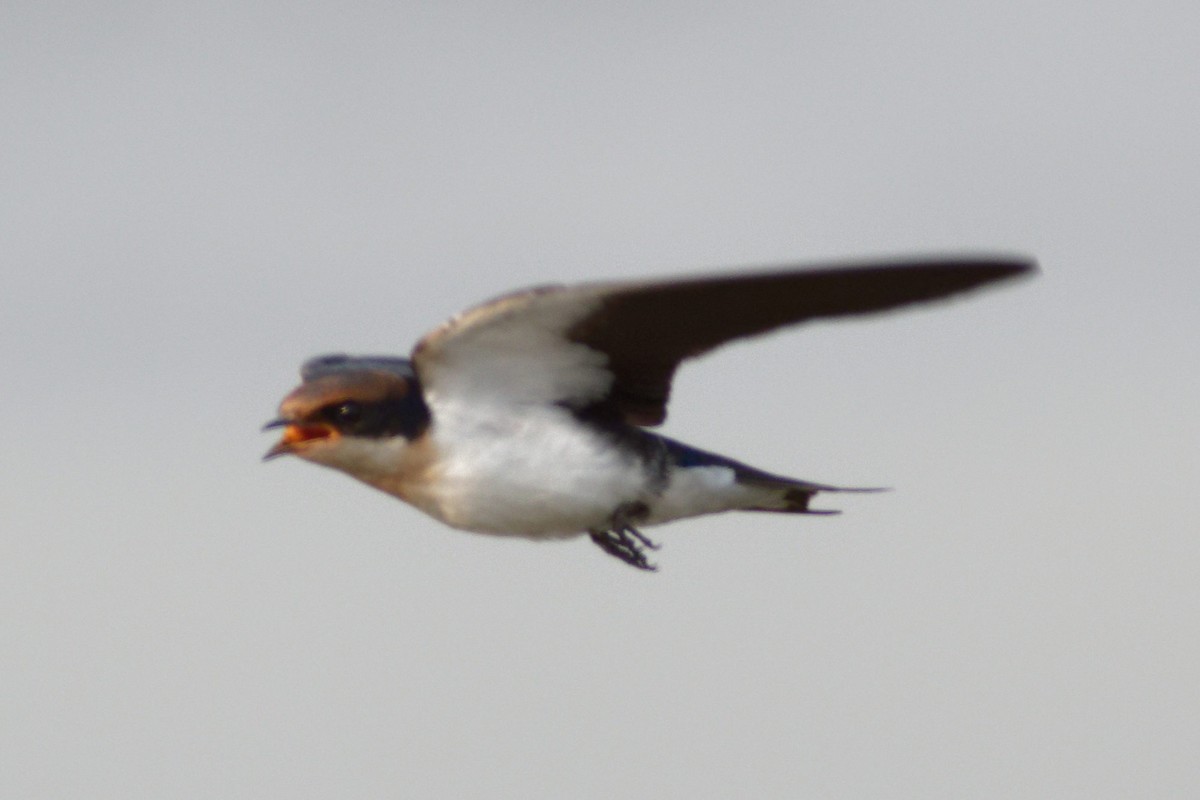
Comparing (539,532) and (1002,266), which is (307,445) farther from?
(1002,266)

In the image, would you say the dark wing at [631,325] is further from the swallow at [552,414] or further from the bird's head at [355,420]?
the bird's head at [355,420]

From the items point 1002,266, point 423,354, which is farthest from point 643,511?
point 1002,266

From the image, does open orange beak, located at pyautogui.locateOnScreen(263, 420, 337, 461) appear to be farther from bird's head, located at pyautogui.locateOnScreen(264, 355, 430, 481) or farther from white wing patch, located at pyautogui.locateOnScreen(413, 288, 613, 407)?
white wing patch, located at pyautogui.locateOnScreen(413, 288, 613, 407)

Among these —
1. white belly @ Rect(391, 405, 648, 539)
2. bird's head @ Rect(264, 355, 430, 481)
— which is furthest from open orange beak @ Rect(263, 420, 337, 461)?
white belly @ Rect(391, 405, 648, 539)

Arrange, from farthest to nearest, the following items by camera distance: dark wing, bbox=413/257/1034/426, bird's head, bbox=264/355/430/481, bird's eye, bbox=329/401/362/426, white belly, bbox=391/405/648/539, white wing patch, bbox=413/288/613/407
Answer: bird's eye, bbox=329/401/362/426
bird's head, bbox=264/355/430/481
white belly, bbox=391/405/648/539
white wing patch, bbox=413/288/613/407
dark wing, bbox=413/257/1034/426

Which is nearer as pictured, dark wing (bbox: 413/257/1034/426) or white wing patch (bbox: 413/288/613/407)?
dark wing (bbox: 413/257/1034/426)

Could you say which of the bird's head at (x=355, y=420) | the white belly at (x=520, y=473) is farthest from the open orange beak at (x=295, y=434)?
the white belly at (x=520, y=473)
